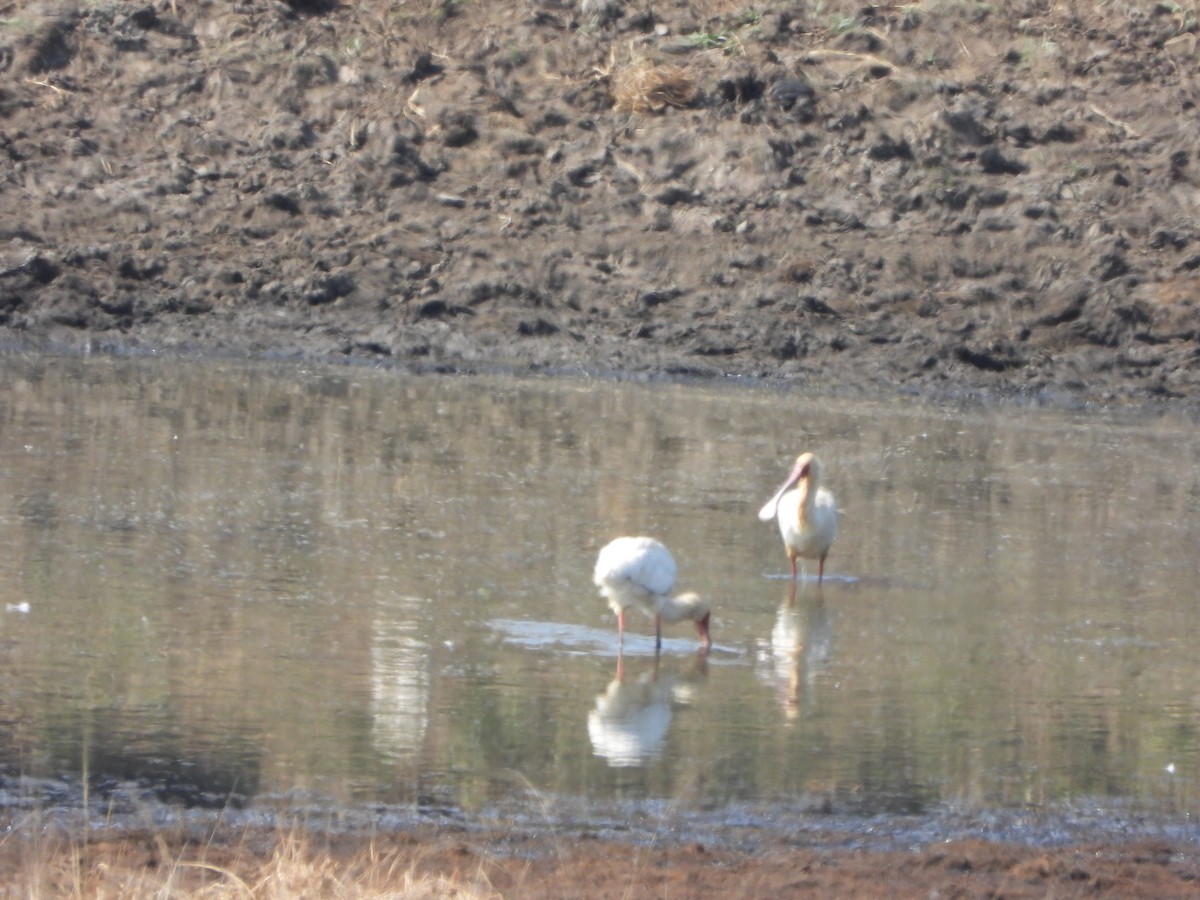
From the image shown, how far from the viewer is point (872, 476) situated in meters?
13.1

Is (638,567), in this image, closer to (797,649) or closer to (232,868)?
(797,649)

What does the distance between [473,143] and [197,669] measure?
555 inches

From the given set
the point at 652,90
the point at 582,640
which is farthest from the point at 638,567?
the point at 652,90

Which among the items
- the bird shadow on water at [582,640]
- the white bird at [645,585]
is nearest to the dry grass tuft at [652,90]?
the bird shadow on water at [582,640]

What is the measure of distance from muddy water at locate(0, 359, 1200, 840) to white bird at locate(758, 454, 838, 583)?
0.64 ft

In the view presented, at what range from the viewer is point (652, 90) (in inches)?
837

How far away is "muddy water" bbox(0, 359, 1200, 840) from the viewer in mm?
6488

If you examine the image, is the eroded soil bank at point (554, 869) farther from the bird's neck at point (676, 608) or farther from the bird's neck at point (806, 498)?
the bird's neck at point (806, 498)

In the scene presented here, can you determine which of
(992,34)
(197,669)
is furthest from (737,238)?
(197,669)

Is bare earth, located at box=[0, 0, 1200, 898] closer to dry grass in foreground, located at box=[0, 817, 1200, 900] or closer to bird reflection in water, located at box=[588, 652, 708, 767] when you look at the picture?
bird reflection in water, located at box=[588, 652, 708, 767]

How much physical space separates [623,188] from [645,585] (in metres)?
12.6

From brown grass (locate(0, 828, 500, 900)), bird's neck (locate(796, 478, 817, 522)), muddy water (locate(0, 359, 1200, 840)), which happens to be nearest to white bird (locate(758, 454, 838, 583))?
bird's neck (locate(796, 478, 817, 522))

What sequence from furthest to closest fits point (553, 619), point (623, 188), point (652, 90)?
point (652, 90), point (623, 188), point (553, 619)

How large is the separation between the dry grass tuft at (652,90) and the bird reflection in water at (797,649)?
1223cm
